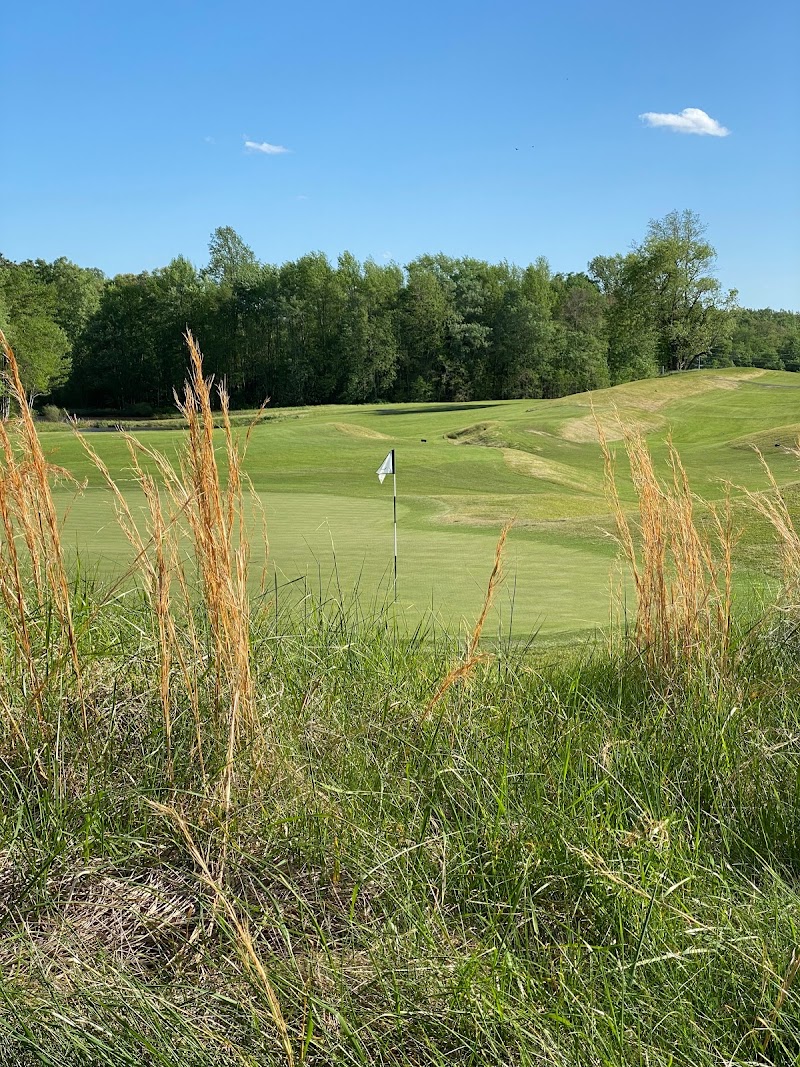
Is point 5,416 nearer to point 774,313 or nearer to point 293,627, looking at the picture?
point 293,627

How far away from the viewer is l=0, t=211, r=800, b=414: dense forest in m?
40.9


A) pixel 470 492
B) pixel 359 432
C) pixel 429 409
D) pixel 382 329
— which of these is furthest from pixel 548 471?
pixel 382 329

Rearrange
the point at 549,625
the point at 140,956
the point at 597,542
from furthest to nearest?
Answer: the point at 597,542, the point at 549,625, the point at 140,956

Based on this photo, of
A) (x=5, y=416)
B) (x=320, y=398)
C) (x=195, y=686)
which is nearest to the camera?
(x=195, y=686)

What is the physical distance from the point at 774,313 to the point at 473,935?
6036cm

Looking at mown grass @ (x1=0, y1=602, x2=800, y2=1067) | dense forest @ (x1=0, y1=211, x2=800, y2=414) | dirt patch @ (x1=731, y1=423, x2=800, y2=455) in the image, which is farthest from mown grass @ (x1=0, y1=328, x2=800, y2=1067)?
dense forest @ (x1=0, y1=211, x2=800, y2=414)

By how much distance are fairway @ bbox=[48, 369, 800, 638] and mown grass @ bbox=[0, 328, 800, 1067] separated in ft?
1.92

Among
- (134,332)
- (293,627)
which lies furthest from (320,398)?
(293,627)

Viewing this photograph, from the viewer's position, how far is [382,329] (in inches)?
1657

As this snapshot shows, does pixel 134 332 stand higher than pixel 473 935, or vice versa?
pixel 134 332

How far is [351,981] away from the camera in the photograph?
1782 mm

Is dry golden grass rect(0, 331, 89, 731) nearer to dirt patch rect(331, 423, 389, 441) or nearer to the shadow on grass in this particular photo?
dirt patch rect(331, 423, 389, 441)

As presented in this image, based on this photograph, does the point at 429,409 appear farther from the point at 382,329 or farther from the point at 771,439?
the point at 771,439

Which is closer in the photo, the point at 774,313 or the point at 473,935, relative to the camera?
the point at 473,935
